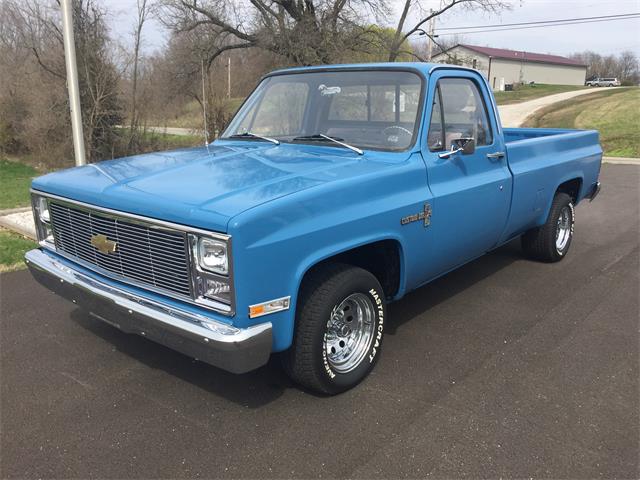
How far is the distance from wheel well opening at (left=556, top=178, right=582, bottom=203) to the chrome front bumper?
14.8ft

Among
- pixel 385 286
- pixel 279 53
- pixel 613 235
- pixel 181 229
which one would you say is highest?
pixel 279 53

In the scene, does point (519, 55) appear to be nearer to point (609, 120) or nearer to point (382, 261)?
point (609, 120)

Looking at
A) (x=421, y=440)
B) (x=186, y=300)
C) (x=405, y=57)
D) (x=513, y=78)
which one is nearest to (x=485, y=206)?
(x=421, y=440)

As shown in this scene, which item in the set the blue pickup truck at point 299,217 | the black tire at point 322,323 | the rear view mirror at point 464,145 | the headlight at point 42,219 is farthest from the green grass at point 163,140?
the black tire at point 322,323

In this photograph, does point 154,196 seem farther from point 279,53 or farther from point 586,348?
point 279,53

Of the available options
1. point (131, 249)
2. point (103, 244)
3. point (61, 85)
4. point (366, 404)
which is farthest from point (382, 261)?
point (61, 85)

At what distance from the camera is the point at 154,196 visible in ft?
9.39

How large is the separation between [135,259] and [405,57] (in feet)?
73.5

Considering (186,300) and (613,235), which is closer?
(186,300)

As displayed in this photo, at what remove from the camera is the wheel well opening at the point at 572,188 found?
5947 mm

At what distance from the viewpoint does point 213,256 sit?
8.66ft

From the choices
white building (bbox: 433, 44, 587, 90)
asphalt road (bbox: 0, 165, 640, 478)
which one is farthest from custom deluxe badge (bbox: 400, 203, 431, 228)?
white building (bbox: 433, 44, 587, 90)

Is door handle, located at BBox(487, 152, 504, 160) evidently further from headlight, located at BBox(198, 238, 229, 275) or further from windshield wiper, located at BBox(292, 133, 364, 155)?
headlight, located at BBox(198, 238, 229, 275)

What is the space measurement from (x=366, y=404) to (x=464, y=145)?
6.48 feet
